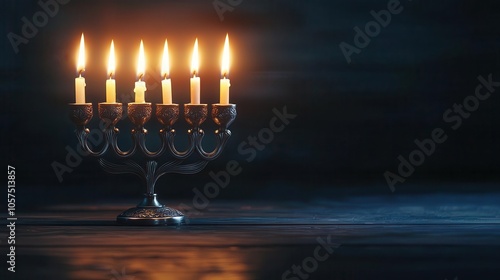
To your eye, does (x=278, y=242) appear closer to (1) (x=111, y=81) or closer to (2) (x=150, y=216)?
(2) (x=150, y=216)

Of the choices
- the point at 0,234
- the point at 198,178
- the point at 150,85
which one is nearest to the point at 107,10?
the point at 150,85

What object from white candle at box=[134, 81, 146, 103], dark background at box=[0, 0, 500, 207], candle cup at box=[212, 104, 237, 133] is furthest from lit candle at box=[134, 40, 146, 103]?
dark background at box=[0, 0, 500, 207]

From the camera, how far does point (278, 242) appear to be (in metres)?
1.58

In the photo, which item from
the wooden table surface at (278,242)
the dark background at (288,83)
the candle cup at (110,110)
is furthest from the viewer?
the dark background at (288,83)

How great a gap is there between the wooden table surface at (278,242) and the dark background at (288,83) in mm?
148

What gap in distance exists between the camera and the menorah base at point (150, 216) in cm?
175

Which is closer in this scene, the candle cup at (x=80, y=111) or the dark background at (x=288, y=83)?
the candle cup at (x=80, y=111)

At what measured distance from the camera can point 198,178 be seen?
2244mm

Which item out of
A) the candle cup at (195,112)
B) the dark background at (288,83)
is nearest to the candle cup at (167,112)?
the candle cup at (195,112)

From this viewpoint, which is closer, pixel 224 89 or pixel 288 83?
pixel 224 89

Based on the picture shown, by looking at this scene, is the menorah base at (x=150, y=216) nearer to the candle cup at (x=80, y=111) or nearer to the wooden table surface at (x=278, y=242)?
the wooden table surface at (x=278, y=242)

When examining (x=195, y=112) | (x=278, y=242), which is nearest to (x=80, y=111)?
(x=195, y=112)

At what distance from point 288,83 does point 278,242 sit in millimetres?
728

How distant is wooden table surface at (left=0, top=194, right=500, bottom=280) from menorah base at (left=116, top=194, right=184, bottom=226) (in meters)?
0.02
